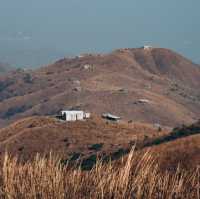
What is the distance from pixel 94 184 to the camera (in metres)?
21.1

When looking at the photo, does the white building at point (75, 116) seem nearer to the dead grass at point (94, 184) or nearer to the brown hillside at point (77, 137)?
the brown hillside at point (77, 137)

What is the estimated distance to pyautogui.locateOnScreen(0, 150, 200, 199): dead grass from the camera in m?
20.6

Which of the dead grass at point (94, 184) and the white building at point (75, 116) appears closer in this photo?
the dead grass at point (94, 184)

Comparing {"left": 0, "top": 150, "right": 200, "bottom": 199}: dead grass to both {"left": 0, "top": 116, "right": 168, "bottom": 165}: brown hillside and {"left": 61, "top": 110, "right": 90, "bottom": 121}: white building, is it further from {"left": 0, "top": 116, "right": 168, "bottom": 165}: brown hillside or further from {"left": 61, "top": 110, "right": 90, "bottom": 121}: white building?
{"left": 61, "top": 110, "right": 90, "bottom": 121}: white building

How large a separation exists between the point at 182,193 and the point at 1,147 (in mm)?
77411

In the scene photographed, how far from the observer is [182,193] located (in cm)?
2081

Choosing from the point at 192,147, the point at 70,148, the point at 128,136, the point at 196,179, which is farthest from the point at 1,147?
the point at 196,179

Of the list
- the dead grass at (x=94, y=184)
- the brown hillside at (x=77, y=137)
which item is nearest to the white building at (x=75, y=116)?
the brown hillside at (x=77, y=137)

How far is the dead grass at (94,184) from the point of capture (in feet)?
67.6

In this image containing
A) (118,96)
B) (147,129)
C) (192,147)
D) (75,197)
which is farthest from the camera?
(118,96)

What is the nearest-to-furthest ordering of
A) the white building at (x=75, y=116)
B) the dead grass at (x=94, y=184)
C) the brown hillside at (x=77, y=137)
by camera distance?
1. the dead grass at (x=94, y=184)
2. the brown hillside at (x=77, y=137)
3. the white building at (x=75, y=116)

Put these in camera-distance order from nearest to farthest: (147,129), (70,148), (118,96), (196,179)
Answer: (196,179), (70,148), (147,129), (118,96)

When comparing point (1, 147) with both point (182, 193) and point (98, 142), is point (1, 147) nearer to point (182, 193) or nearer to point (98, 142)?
point (98, 142)

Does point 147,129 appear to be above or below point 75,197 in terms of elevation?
below
